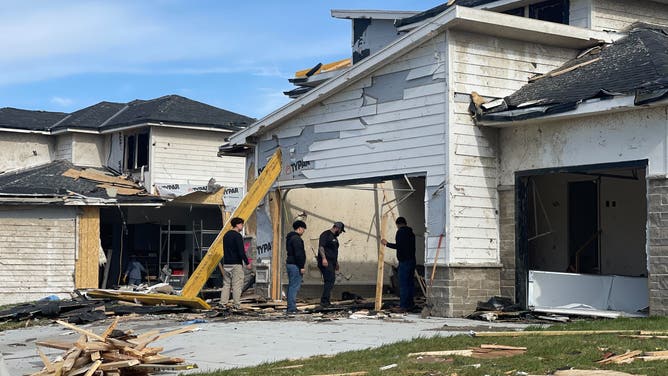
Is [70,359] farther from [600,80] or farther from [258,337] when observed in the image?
[600,80]

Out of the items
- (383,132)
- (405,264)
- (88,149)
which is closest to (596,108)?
(383,132)

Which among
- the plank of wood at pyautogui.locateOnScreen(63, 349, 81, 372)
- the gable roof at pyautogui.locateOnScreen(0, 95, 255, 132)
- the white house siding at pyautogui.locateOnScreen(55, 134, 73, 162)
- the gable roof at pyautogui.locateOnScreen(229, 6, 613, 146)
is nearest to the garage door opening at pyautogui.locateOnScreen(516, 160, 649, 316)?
the gable roof at pyautogui.locateOnScreen(229, 6, 613, 146)

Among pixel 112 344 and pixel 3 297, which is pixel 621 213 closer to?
pixel 112 344

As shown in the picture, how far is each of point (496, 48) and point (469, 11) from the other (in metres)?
1.28

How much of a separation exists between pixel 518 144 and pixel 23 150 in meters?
26.1

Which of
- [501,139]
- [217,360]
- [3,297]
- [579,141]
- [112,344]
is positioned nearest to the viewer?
[112,344]

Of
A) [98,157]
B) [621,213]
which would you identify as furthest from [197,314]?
[98,157]

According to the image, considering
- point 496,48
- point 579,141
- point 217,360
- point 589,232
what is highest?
point 496,48

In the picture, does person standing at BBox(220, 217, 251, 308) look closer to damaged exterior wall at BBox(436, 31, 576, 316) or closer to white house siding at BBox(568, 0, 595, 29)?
damaged exterior wall at BBox(436, 31, 576, 316)

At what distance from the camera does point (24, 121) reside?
40.3m

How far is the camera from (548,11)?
22594mm

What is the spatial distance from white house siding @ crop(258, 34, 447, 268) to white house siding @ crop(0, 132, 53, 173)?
19.2 meters

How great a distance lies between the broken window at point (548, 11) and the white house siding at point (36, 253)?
16335 mm

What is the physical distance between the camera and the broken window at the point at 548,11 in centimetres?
2217
